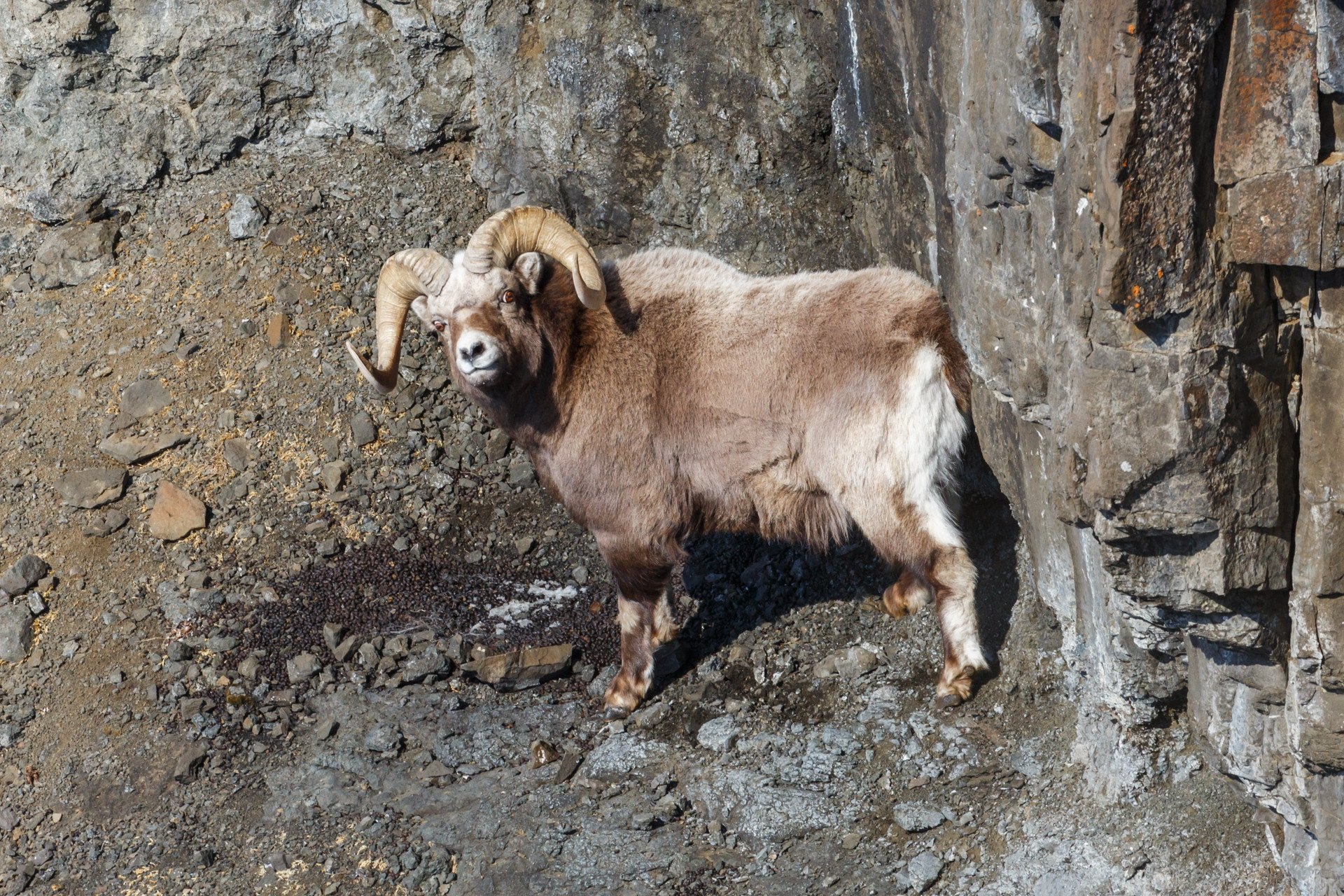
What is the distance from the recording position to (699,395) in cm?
811

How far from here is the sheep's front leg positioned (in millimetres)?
8453

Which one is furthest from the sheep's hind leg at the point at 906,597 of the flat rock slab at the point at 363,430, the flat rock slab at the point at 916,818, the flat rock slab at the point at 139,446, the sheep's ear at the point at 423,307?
the flat rock slab at the point at 139,446

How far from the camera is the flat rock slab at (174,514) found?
9969 mm

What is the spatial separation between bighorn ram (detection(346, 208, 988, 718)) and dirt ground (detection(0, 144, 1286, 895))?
0.66 m

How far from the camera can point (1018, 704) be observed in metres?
7.61

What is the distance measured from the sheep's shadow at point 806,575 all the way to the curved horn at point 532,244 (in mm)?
2622

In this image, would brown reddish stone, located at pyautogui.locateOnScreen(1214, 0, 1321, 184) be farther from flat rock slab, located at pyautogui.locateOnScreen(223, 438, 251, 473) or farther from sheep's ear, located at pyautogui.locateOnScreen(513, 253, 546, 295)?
flat rock slab, located at pyautogui.locateOnScreen(223, 438, 251, 473)

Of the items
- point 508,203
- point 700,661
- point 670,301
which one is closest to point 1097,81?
point 670,301

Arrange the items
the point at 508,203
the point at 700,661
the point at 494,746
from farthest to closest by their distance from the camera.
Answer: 1. the point at 508,203
2. the point at 700,661
3. the point at 494,746

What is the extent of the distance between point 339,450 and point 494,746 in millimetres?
3529

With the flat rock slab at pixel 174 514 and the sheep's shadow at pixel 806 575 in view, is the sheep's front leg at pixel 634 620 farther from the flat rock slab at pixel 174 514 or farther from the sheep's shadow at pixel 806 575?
the flat rock slab at pixel 174 514

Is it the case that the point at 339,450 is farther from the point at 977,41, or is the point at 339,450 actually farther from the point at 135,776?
the point at 977,41

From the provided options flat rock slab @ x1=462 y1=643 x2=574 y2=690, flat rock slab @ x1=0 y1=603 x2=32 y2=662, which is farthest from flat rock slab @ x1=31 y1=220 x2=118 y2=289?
flat rock slab @ x1=462 y1=643 x2=574 y2=690

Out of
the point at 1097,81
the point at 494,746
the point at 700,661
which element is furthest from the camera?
the point at 700,661
